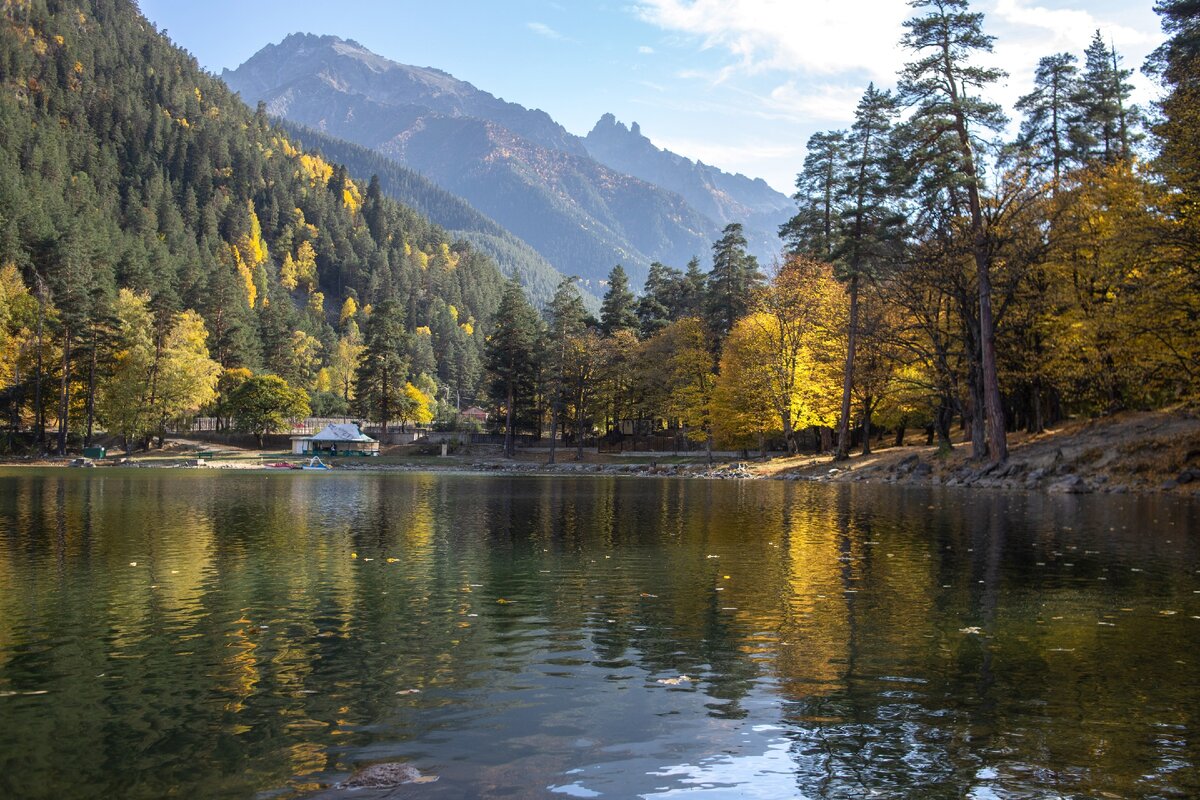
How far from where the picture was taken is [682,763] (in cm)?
643

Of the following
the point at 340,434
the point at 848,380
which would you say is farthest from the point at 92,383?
the point at 848,380

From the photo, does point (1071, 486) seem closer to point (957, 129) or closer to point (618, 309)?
point (957, 129)

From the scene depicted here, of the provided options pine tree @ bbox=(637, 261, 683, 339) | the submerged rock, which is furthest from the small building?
the submerged rock

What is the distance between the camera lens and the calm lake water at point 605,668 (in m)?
6.22

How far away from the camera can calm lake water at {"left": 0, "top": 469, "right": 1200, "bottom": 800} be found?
622 cm

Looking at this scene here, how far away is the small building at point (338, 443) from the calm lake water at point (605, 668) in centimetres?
8267

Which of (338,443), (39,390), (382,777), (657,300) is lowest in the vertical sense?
(382,777)

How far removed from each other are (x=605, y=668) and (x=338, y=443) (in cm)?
9812

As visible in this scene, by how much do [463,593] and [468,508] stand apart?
63.1 ft

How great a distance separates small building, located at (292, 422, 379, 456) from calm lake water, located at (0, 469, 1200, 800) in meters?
82.7

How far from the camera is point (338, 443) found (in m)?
102

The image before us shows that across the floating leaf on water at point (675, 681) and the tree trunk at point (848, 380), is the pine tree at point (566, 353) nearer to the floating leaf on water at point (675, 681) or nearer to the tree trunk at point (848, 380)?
the tree trunk at point (848, 380)

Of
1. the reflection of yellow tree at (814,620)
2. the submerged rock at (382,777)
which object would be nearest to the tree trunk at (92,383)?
the reflection of yellow tree at (814,620)

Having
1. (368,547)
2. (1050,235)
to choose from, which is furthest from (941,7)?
(368,547)
